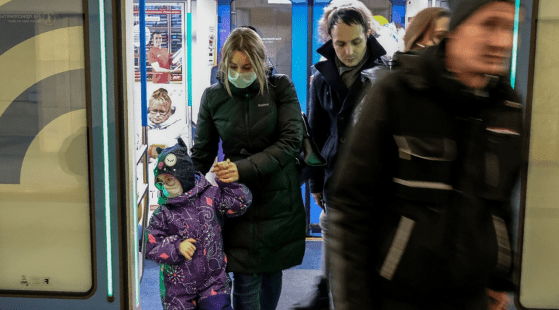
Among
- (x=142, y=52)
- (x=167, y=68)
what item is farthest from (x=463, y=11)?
(x=167, y=68)

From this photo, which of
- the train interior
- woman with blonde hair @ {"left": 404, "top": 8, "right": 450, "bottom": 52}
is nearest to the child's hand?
the train interior

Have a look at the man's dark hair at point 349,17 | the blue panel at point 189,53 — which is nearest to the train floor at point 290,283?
the blue panel at point 189,53

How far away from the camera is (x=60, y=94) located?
2338 mm

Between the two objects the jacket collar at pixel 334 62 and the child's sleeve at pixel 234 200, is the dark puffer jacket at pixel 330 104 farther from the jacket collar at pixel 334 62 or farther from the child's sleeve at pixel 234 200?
the child's sleeve at pixel 234 200

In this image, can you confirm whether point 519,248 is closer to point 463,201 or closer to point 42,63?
point 463,201

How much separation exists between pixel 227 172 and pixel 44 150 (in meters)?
0.80

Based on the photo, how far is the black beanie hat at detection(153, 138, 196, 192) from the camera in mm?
2307

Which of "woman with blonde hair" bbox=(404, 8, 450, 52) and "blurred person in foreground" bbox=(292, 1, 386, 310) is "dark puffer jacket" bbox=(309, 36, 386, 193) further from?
"woman with blonde hair" bbox=(404, 8, 450, 52)

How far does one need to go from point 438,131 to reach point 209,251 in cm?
135

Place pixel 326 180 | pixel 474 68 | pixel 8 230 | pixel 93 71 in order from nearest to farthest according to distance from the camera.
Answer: pixel 474 68, pixel 93 71, pixel 8 230, pixel 326 180

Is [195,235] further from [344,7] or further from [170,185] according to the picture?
[344,7]

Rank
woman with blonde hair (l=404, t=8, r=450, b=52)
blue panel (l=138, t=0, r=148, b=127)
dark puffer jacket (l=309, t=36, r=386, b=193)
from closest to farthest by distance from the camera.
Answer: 1. woman with blonde hair (l=404, t=8, r=450, b=52)
2. dark puffer jacket (l=309, t=36, r=386, b=193)
3. blue panel (l=138, t=0, r=148, b=127)

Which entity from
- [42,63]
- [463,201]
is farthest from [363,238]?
[42,63]

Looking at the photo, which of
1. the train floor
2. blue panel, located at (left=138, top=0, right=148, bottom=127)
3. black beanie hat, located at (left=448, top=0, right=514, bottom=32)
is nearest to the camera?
black beanie hat, located at (left=448, top=0, right=514, bottom=32)
